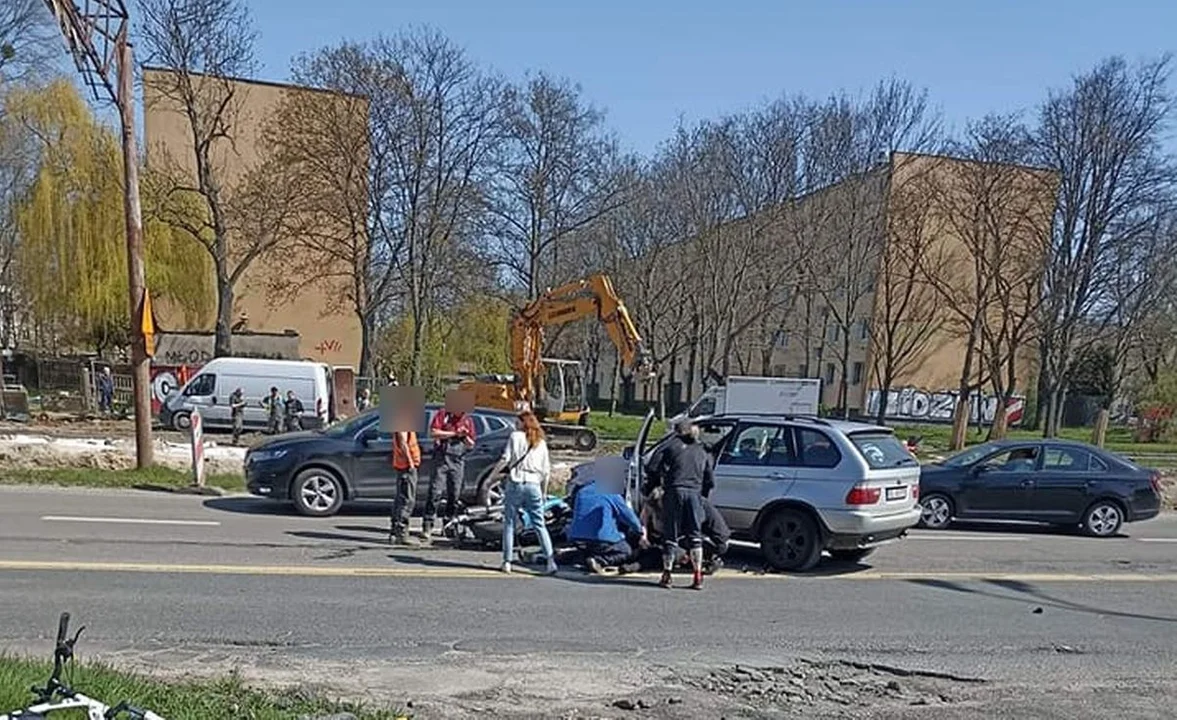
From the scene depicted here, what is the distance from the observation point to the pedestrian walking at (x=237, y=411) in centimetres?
2652

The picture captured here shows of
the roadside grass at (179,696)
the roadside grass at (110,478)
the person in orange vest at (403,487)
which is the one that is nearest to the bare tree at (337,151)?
the roadside grass at (110,478)

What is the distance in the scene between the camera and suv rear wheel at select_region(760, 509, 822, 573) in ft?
36.8

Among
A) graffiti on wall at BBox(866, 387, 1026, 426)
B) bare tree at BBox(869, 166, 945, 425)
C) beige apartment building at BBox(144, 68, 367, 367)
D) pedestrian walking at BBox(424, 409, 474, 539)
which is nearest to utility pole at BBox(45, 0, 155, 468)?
pedestrian walking at BBox(424, 409, 474, 539)

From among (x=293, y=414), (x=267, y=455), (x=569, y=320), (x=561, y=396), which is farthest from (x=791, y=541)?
(x=561, y=396)

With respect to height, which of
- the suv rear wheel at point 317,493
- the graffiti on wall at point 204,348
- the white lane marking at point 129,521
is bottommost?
the white lane marking at point 129,521


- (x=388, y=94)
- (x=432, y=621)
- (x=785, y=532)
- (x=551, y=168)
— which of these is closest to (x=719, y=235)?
(x=551, y=168)

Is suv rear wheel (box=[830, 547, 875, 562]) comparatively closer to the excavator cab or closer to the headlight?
the headlight

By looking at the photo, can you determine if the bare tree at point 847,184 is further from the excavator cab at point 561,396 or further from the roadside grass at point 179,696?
the roadside grass at point 179,696

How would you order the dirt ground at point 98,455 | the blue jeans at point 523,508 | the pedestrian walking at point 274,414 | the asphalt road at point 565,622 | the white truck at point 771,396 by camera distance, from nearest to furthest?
the asphalt road at point 565,622
the blue jeans at point 523,508
the dirt ground at point 98,455
the pedestrian walking at point 274,414
the white truck at point 771,396

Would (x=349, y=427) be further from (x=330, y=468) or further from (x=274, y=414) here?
(x=274, y=414)

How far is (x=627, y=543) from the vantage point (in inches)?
431

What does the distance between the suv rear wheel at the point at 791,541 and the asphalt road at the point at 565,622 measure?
9.2 inches

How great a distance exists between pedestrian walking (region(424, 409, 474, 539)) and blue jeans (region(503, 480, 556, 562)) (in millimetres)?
1809

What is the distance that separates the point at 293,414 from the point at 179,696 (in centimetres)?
2532
